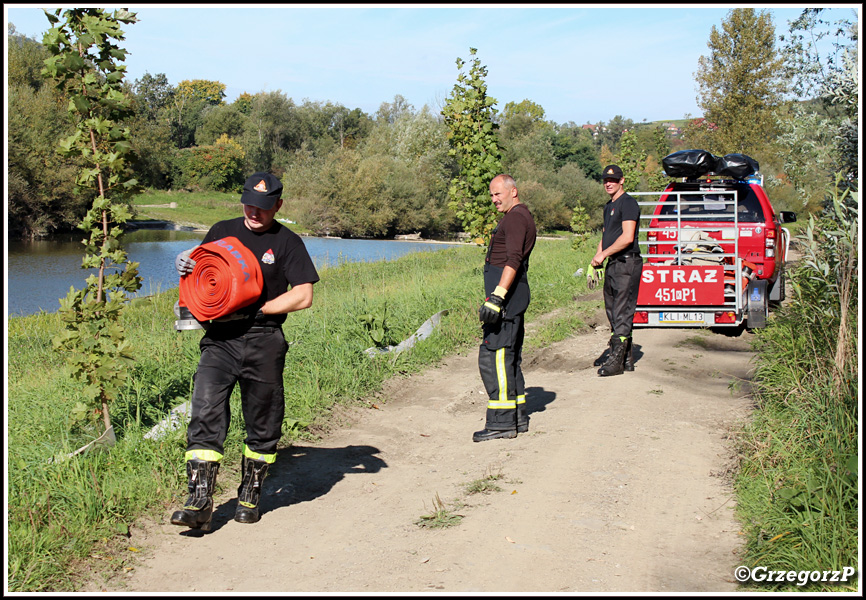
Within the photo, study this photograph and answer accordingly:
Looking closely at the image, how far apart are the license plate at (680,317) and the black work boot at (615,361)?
1710 millimetres

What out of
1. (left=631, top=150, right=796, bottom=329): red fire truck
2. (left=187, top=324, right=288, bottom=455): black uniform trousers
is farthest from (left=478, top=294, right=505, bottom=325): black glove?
(left=631, top=150, right=796, bottom=329): red fire truck

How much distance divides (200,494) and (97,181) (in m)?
2.94

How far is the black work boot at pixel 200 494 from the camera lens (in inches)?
178

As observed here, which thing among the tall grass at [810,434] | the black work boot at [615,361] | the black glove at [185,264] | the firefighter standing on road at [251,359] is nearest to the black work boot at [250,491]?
the firefighter standing on road at [251,359]

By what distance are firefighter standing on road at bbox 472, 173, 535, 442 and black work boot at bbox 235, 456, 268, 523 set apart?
7.23 feet

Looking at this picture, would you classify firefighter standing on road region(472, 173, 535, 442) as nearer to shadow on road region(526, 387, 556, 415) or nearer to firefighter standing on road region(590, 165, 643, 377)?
shadow on road region(526, 387, 556, 415)

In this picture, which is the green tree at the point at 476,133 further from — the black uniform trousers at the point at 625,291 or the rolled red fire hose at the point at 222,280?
the rolled red fire hose at the point at 222,280

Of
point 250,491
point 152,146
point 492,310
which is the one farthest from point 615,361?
point 152,146

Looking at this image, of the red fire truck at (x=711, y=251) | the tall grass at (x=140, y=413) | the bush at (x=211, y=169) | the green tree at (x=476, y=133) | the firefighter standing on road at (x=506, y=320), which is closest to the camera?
the tall grass at (x=140, y=413)

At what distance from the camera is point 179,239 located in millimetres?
46500

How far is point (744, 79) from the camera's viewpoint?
33.5m

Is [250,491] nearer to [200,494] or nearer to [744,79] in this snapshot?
[200,494]

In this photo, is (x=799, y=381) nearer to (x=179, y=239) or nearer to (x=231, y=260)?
(x=231, y=260)

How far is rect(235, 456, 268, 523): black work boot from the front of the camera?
4836 mm
